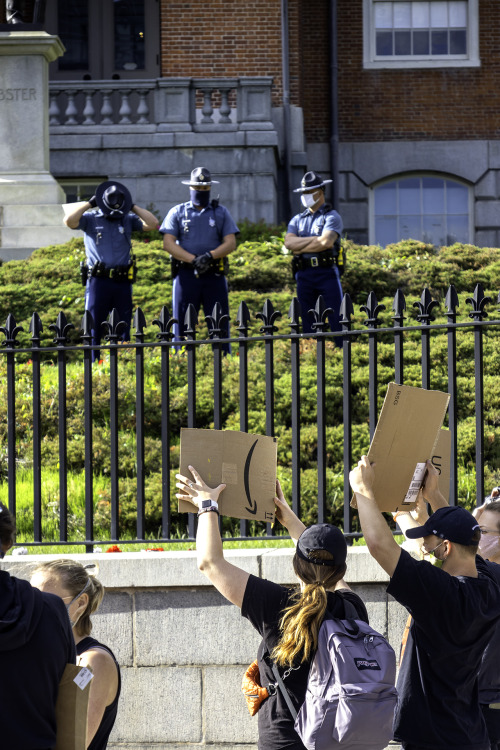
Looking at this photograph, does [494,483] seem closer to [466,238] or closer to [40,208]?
[40,208]

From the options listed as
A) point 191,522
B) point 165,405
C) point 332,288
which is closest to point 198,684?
point 191,522

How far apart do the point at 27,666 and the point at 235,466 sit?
1.24 metres

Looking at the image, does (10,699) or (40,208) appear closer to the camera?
(10,699)

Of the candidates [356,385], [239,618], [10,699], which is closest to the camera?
[10,699]

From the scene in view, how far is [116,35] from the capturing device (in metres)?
20.9

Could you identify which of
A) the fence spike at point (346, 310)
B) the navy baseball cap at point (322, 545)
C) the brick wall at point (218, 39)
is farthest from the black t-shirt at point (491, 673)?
the brick wall at point (218, 39)

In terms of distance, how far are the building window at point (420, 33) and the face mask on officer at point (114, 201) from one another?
12.0 metres

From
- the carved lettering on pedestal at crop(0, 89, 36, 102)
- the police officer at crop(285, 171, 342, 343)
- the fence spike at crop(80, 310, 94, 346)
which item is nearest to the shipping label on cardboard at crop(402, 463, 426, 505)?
the fence spike at crop(80, 310, 94, 346)

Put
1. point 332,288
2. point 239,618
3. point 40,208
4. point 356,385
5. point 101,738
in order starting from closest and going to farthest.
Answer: point 101,738 → point 239,618 → point 356,385 → point 332,288 → point 40,208

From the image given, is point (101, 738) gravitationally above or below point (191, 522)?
below

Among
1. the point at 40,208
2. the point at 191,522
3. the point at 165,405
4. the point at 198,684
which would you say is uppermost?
the point at 40,208

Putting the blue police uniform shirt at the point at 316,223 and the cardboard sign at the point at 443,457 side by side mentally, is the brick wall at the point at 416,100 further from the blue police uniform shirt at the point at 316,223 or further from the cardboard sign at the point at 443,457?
the cardboard sign at the point at 443,457

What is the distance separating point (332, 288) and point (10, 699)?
734cm

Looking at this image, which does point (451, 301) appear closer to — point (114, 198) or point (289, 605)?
point (289, 605)
